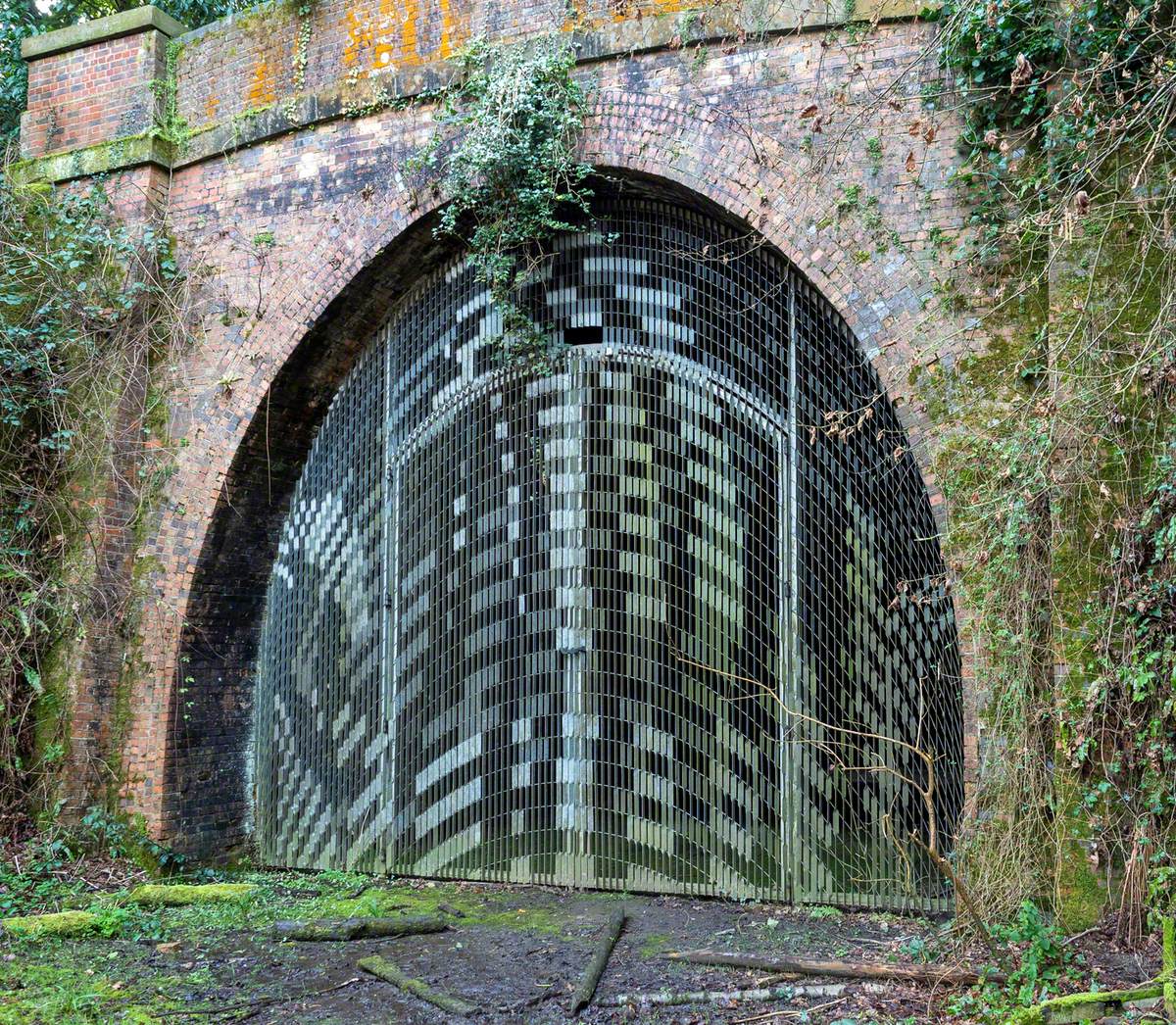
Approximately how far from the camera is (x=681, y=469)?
305 inches

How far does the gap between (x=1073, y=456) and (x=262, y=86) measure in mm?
7047

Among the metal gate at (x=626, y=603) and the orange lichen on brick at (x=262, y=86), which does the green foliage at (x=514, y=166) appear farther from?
the orange lichen on brick at (x=262, y=86)

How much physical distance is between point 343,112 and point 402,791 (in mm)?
5449

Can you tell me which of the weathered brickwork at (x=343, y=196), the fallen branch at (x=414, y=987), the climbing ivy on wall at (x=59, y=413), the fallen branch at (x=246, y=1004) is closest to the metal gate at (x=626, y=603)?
the weathered brickwork at (x=343, y=196)

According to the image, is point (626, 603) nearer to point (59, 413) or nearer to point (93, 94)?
point (59, 413)

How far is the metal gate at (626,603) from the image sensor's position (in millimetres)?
7047

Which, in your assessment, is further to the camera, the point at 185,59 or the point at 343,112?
the point at 185,59

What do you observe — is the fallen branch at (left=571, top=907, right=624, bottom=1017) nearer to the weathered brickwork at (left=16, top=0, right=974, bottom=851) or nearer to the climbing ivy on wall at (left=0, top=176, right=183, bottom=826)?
the weathered brickwork at (left=16, top=0, right=974, bottom=851)

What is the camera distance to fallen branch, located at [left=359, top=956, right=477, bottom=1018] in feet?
16.8

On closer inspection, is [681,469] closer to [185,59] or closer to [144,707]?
[144,707]

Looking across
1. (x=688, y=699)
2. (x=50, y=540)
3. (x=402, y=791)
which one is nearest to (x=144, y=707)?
(x=50, y=540)

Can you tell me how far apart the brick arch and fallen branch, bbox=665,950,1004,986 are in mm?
4668

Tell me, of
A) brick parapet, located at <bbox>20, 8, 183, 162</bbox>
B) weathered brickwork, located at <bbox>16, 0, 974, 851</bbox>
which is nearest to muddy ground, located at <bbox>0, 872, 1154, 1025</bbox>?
weathered brickwork, located at <bbox>16, 0, 974, 851</bbox>

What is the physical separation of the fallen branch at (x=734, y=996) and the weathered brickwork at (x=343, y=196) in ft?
10.5
